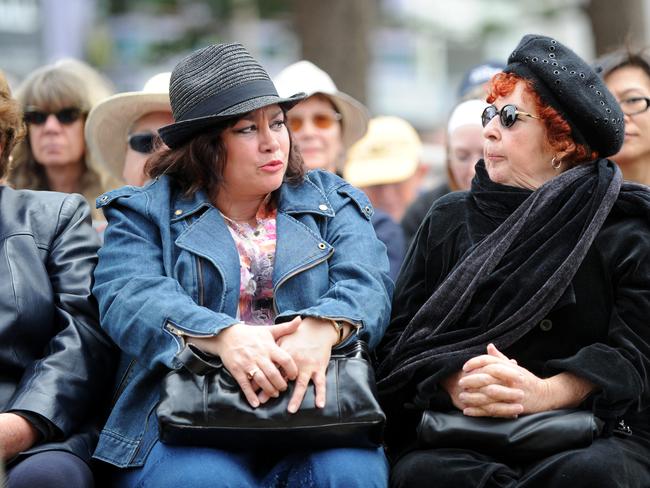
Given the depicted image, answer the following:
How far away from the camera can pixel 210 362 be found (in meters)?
3.72

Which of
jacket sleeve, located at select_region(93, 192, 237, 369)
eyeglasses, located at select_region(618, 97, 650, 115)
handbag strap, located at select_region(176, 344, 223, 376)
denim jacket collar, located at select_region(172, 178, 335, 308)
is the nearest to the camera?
handbag strap, located at select_region(176, 344, 223, 376)

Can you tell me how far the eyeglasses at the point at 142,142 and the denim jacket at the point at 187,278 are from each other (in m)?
0.92

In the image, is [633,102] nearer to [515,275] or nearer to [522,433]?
[515,275]

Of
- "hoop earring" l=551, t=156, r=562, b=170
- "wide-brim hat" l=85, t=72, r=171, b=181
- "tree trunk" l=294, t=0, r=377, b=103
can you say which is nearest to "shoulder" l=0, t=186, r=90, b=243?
"wide-brim hat" l=85, t=72, r=171, b=181

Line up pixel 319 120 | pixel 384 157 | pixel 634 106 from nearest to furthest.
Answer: pixel 634 106 → pixel 319 120 → pixel 384 157

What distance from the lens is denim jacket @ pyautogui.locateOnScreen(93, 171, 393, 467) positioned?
150 inches

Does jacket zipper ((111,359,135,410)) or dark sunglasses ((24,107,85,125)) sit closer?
jacket zipper ((111,359,135,410))

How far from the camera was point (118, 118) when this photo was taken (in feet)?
17.5

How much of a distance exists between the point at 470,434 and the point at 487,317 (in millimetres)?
416

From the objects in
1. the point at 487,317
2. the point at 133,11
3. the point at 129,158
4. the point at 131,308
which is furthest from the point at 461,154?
the point at 133,11

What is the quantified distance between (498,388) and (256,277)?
96 centimetres

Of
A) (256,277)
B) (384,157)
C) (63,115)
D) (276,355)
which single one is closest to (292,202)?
(256,277)

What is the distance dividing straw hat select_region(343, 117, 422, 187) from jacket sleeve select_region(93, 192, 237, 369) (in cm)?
392

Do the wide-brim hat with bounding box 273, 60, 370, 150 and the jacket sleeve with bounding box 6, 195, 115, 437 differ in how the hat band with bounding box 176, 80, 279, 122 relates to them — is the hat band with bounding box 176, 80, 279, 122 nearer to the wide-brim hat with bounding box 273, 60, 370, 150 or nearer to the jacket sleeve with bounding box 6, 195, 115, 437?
the jacket sleeve with bounding box 6, 195, 115, 437
